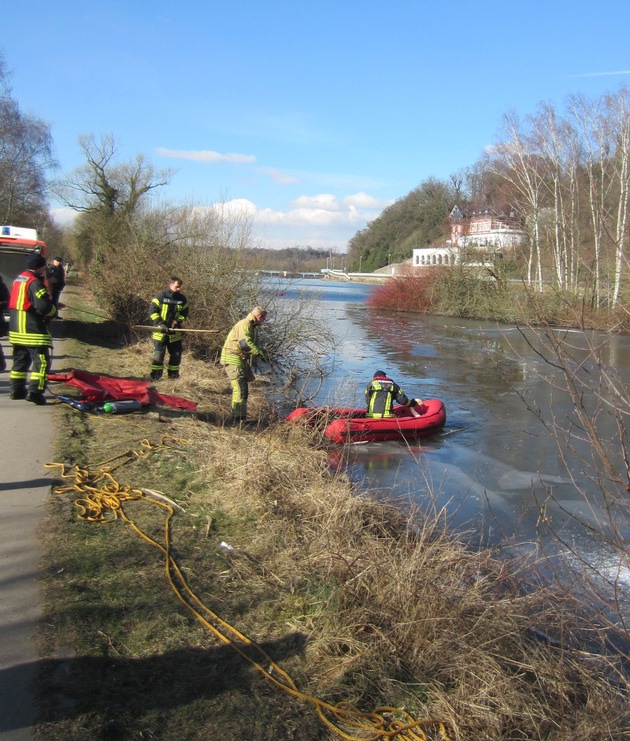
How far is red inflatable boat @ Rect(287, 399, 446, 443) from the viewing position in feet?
30.7

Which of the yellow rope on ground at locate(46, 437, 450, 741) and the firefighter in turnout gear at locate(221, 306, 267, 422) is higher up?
the firefighter in turnout gear at locate(221, 306, 267, 422)

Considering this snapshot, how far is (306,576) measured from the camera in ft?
14.7

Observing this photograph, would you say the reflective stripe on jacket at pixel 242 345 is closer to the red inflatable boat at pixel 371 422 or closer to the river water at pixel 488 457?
the red inflatable boat at pixel 371 422

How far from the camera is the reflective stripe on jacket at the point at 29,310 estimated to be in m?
7.93

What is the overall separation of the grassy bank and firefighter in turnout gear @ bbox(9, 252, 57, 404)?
2.92 m

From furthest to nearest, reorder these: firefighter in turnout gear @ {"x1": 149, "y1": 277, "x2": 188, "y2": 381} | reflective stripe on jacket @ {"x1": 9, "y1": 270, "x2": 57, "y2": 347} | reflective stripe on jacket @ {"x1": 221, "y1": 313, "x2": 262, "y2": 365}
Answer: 1. firefighter in turnout gear @ {"x1": 149, "y1": 277, "x2": 188, "y2": 381}
2. reflective stripe on jacket @ {"x1": 221, "y1": 313, "x2": 262, "y2": 365}
3. reflective stripe on jacket @ {"x1": 9, "y1": 270, "x2": 57, "y2": 347}

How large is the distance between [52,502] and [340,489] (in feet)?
7.84

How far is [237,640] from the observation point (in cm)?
368

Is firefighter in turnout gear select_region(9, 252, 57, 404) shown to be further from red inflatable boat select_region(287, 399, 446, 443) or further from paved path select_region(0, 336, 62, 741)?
red inflatable boat select_region(287, 399, 446, 443)

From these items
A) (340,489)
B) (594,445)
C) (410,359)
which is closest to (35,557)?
(340,489)

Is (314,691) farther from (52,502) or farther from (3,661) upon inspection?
(52,502)

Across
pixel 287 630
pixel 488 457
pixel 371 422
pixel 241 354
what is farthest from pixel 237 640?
pixel 488 457

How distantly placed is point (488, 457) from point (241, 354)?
15.1 feet

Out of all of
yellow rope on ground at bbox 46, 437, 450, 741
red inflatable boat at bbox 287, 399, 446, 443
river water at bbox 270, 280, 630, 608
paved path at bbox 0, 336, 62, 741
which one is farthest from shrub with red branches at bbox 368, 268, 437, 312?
yellow rope on ground at bbox 46, 437, 450, 741
